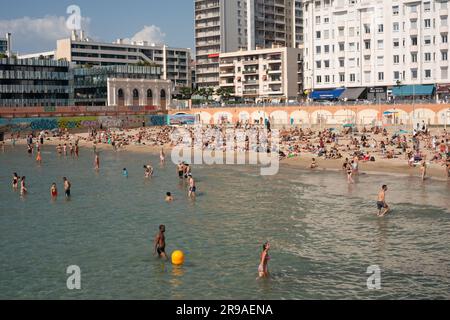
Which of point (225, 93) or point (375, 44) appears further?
point (225, 93)

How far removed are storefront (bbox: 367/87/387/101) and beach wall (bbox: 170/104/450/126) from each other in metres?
8.56

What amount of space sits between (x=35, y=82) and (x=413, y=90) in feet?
242

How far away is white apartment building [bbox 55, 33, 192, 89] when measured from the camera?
141 metres

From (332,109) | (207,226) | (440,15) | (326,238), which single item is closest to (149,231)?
(207,226)

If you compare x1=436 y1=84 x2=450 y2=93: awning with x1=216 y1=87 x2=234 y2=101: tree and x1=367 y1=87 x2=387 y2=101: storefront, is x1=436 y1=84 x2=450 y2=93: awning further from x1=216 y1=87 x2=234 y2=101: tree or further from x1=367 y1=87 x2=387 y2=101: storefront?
x1=216 y1=87 x2=234 y2=101: tree

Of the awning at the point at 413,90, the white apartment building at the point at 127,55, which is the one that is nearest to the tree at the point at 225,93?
the white apartment building at the point at 127,55

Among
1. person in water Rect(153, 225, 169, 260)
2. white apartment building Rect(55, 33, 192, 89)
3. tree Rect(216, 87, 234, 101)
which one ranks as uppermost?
white apartment building Rect(55, 33, 192, 89)

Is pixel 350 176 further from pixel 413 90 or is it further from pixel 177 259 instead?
pixel 413 90

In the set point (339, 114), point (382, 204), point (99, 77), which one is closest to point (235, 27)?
point (99, 77)

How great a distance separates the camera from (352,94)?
291 feet

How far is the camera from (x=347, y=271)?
72.3ft

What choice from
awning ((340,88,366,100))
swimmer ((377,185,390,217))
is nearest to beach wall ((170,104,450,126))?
awning ((340,88,366,100))

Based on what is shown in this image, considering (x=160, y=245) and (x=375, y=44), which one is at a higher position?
(x=375, y=44)

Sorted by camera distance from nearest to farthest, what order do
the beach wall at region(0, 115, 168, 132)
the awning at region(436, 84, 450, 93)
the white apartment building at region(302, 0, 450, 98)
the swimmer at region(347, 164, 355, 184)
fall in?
the swimmer at region(347, 164, 355, 184), the awning at region(436, 84, 450, 93), the white apartment building at region(302, 0, 450, 98), the beach wall at region(0, 115, 168, 132)
